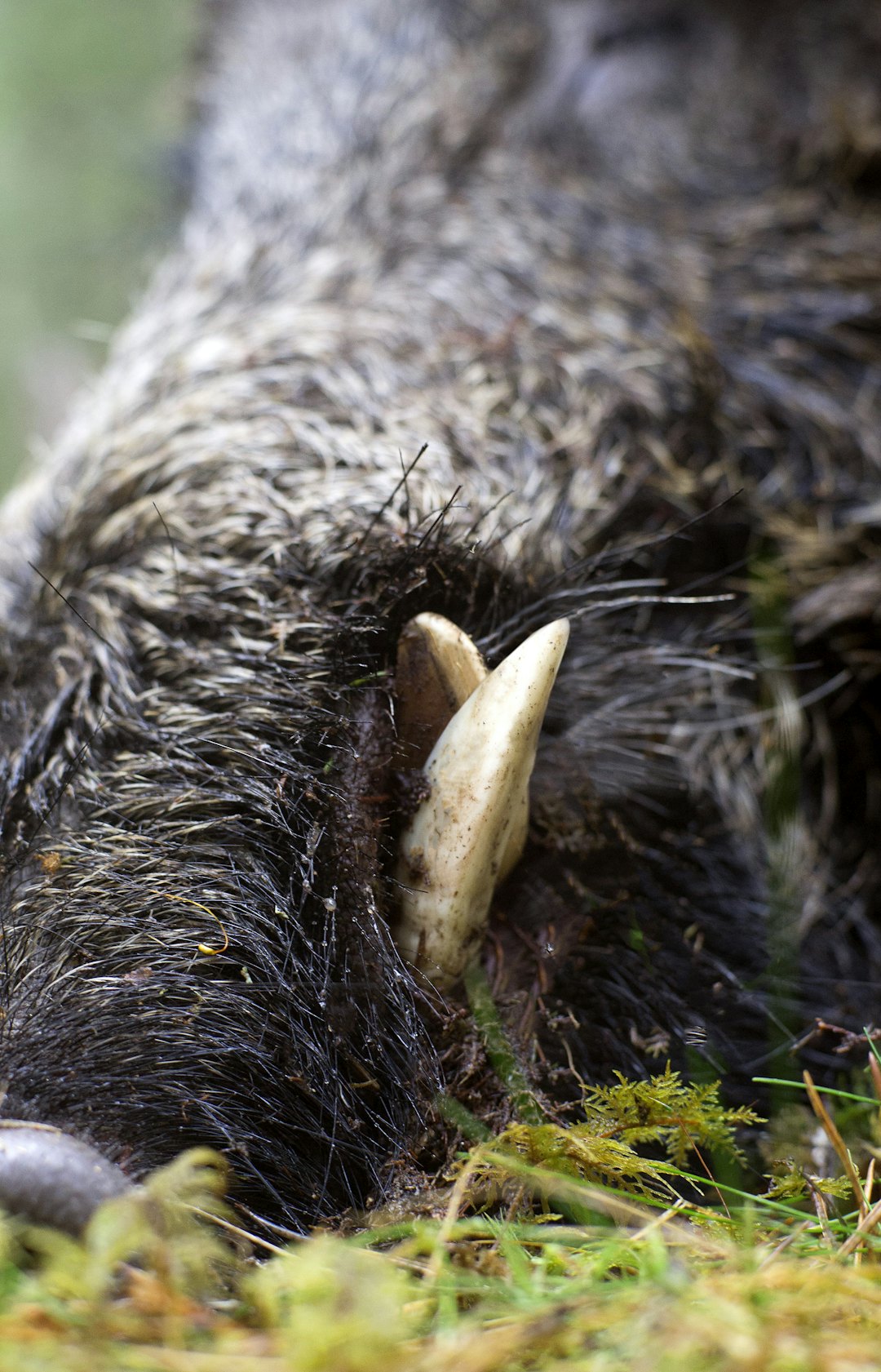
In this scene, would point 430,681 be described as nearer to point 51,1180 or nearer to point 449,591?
point 449,591

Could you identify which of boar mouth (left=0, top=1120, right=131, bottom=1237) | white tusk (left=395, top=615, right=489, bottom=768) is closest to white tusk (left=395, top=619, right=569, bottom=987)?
white tusk (left=395, top=615, right=489, bottom=768)

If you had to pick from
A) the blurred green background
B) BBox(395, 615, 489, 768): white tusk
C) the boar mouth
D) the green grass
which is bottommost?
the green grass

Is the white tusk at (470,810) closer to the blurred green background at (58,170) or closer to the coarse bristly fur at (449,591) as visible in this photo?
the coarse bristly fur at (449,591)

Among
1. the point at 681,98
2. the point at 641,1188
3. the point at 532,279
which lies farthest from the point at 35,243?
the point at 641,1188

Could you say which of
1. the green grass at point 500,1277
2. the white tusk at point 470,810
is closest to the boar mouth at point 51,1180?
the green grass at point 500,1277

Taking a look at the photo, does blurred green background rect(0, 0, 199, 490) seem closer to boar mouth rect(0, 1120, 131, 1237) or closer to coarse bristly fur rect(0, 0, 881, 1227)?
coarse bristly fur rect(0, 0, 881, 1227)

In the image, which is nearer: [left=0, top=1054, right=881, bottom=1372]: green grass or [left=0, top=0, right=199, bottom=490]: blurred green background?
[left=0, top=1054, right=881, bottom=1372]: green grass
